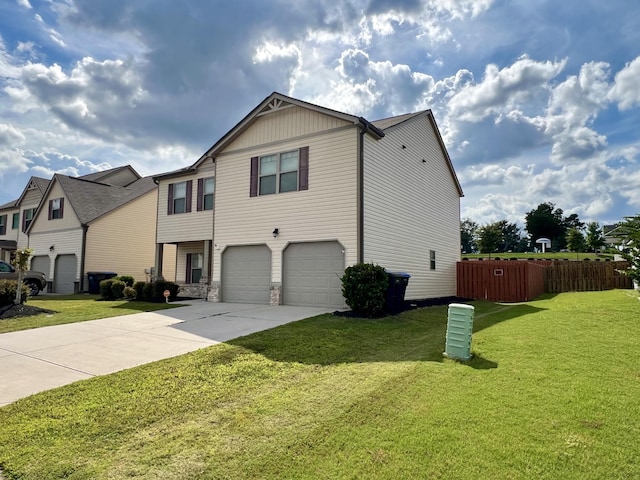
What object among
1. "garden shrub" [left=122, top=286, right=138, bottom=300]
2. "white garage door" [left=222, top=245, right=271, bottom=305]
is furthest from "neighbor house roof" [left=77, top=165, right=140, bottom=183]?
"white garage door" [left=222, top=245, right=271, bottom=305]

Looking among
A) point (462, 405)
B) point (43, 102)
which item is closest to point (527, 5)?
point (462, 405)

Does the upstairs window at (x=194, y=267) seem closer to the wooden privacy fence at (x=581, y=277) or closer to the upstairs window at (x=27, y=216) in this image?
the upstairs window at (x=27, y=216)

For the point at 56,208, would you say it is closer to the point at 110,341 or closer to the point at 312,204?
the point at 312,204

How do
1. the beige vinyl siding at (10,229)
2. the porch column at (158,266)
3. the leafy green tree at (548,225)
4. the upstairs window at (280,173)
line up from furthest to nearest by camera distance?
1. the leafy green tree at (548,225)
2. the beige vinyl siding at (10,229)
3. the porch column at (158,266)
4. the upstairs window at (280,173)

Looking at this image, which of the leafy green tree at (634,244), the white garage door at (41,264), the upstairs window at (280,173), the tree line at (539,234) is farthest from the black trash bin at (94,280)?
the tree line at (539,234)

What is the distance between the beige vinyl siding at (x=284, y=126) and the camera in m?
12.9

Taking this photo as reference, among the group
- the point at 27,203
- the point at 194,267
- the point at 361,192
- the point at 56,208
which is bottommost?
the point at 194,267

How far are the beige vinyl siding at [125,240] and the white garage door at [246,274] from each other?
381 inches

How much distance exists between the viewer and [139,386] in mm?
4941

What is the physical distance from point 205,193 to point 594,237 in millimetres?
44230

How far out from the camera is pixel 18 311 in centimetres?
1122

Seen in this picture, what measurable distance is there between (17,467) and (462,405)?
4080 mm

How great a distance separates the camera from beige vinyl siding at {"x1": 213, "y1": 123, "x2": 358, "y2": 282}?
12.1 meters

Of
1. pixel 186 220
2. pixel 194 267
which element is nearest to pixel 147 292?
pixel 186 220
